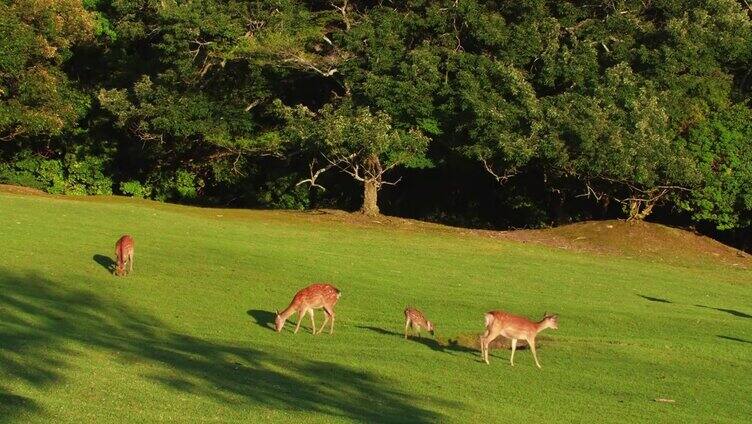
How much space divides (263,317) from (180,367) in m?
6.45

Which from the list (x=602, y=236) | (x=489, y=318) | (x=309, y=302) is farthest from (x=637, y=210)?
(x=489, y=318)

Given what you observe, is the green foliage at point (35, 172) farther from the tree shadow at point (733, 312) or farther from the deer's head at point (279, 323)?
the deer's head at point (279, 323)

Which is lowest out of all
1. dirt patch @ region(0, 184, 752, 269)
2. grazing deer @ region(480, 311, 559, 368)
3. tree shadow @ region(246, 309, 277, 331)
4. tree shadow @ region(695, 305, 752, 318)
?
tree shadow @ region(246, 309, 277, 331)

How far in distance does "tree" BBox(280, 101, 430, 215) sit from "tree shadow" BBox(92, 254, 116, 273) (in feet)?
49.9

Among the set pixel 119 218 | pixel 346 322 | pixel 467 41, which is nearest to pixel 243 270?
pixel 346 322

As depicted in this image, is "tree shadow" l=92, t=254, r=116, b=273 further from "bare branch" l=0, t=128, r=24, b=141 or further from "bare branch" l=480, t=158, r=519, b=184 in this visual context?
"bare branch" l=0, t=128, r=24, b=141

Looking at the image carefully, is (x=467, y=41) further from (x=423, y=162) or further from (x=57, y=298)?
(x=57, y=298)

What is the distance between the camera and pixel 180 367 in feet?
54.3

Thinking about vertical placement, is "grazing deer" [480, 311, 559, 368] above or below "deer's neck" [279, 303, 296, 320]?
above

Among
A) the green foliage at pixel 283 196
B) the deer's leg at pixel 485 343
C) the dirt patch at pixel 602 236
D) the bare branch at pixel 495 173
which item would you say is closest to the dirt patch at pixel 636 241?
the dirt patch at pixel 602 236

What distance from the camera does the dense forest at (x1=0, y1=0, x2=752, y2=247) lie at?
4219 cm

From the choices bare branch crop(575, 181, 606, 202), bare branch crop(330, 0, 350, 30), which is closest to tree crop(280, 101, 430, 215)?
bare branch crop(330, 0, 350, 30)

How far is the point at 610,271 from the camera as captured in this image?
35.2 meters

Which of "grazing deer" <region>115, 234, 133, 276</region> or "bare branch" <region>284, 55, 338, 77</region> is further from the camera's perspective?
"bare branch" <region>284, 55, 338, 77</region>
